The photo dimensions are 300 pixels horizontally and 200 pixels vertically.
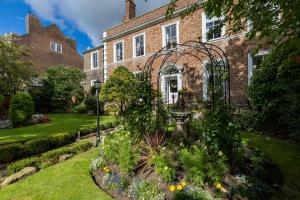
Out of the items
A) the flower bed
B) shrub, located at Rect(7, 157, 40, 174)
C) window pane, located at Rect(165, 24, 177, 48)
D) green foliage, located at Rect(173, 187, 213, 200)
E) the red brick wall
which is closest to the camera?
green foliage, located at Rect(173, 187, 213, 200)

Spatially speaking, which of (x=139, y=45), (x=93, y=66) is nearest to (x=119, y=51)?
(x=139, y=45)

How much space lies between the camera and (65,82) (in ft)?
71.3

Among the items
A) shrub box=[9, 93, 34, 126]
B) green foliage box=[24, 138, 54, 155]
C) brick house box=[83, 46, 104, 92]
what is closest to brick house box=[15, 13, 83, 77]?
brick house box=[83, 46, 104, 92]

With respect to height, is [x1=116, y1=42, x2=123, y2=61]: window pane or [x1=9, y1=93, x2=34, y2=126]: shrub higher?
[x1=116, y1=42, x2=123, y2=61]: window pane

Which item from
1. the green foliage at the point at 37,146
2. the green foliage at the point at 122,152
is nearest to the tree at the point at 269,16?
the green foliage at the point at 122,152

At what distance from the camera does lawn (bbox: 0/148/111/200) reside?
4637 millimetres

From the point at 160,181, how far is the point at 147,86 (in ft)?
9.88

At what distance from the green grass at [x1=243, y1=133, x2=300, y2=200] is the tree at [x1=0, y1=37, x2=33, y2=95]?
15.8 meters

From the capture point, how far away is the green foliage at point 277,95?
7.55m

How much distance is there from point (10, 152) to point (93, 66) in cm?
1629

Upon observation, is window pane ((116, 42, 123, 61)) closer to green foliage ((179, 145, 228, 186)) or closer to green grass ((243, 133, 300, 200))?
green grass ((243, 133, 300, 200))

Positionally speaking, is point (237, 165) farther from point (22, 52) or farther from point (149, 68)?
point (22, 52)

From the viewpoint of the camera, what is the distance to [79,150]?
Answer: 798cm

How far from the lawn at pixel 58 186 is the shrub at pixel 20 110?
8.25 metres
